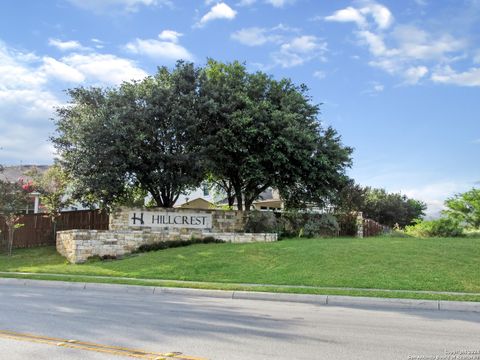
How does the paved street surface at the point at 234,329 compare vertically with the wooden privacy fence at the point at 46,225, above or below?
below

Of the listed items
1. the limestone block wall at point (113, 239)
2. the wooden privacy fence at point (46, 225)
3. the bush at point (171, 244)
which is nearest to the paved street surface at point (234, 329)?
the limestone block wall at point (113, 239)

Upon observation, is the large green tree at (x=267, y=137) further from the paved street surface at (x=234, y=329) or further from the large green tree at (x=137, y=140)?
the paved street surface at (x=234, y=329)

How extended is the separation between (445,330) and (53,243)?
24.0 meters

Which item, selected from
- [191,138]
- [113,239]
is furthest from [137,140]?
[113,239]

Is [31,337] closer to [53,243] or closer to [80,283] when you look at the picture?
[80,283]

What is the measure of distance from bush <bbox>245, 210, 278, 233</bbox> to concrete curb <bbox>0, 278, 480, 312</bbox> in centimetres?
1101

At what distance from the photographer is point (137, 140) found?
71.1ft

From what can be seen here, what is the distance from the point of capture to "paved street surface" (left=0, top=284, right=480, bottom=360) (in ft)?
20.4

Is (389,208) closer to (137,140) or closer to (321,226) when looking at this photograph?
(321,226)

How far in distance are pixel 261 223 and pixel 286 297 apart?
40.7 ft

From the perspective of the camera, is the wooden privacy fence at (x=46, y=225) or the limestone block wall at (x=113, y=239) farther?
the wooden privacy fence at (x=46, y=225)

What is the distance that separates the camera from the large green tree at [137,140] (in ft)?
70.7

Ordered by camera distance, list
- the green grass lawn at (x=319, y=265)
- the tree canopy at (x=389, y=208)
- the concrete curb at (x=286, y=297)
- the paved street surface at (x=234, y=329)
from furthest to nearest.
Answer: the tree canopy at (x=389, y=208), the green grass lawn at (x=319, y=265), the concrete curb at (x=286, y=297), the paved street surface at (x=234, y=329)

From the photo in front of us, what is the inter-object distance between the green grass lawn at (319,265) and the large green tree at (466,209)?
7451mm
